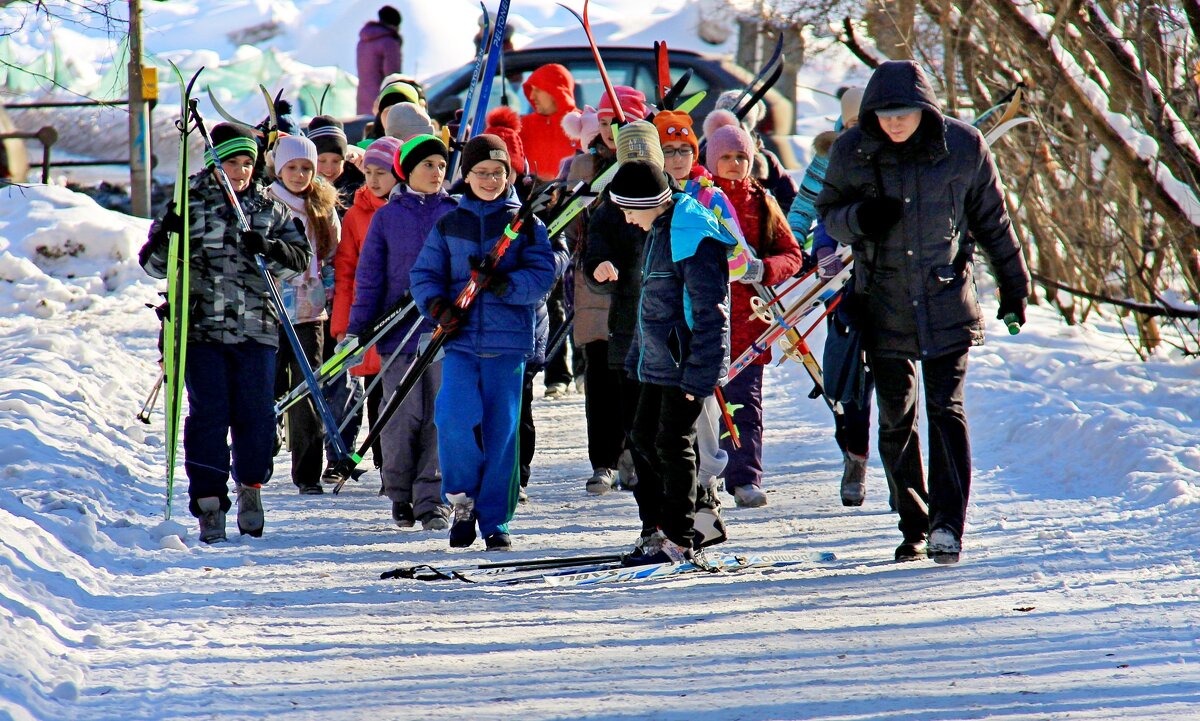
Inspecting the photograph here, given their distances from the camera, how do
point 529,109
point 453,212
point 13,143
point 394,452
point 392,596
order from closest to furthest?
point 392,596
point 453,212
point 394,452
point 529,109
point 13,143

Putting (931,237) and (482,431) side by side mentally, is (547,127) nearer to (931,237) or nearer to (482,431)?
(482,431)

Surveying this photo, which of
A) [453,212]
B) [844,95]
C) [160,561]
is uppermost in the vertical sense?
[844,95]

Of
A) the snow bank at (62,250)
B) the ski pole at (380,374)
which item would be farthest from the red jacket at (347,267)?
the snow bank at (62,250)

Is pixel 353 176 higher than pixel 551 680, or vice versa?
pixel 353 176

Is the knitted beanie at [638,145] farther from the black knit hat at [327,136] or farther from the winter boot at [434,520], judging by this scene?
the black knit hat at [327,136]

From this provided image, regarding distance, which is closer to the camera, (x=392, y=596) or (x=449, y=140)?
(x=392, y=596)

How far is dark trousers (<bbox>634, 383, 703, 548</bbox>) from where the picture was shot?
18.6 feet

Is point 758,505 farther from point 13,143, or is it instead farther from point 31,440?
point 13,143

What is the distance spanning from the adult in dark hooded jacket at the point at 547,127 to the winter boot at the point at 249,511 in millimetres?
4486

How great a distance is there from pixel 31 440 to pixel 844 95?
4.25 metres

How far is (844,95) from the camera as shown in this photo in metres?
7.62

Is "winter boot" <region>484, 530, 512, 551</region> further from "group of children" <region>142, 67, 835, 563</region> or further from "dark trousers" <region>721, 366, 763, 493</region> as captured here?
"dark trousers" <region>721, 366, 763, 493</region>

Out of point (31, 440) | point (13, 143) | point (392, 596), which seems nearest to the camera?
point (392, 596)

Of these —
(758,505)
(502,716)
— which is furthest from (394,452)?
(502,716)
